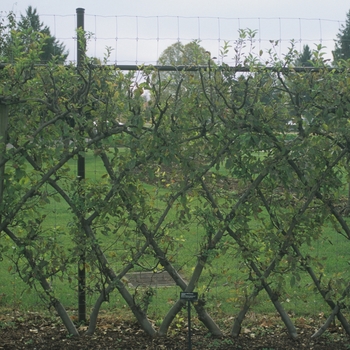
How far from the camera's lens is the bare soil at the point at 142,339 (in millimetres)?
5043

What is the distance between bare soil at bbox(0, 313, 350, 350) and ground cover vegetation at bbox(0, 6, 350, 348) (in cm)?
20

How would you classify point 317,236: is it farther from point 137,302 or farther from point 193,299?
point 137,302

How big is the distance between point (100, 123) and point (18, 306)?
2.48 meters

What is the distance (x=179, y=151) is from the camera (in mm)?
4734

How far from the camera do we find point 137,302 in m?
5.21

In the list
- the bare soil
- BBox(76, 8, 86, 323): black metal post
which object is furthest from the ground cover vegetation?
the bare soil

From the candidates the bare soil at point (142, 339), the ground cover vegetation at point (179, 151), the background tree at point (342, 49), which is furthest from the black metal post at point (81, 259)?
the background tree at point (342, 49)

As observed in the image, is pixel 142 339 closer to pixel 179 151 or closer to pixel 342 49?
pixel 179 151

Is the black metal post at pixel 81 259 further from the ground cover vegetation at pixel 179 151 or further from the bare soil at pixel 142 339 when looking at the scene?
the bare soil at pixel 142 339

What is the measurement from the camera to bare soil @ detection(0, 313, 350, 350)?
16.5 feet

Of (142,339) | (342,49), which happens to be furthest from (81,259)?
(342,49)

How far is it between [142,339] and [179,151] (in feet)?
5.75

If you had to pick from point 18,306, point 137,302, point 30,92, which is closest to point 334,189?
point 137,302

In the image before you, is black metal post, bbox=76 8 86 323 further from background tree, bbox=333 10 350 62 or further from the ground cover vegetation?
background tree, bbox=333 10 350 62
